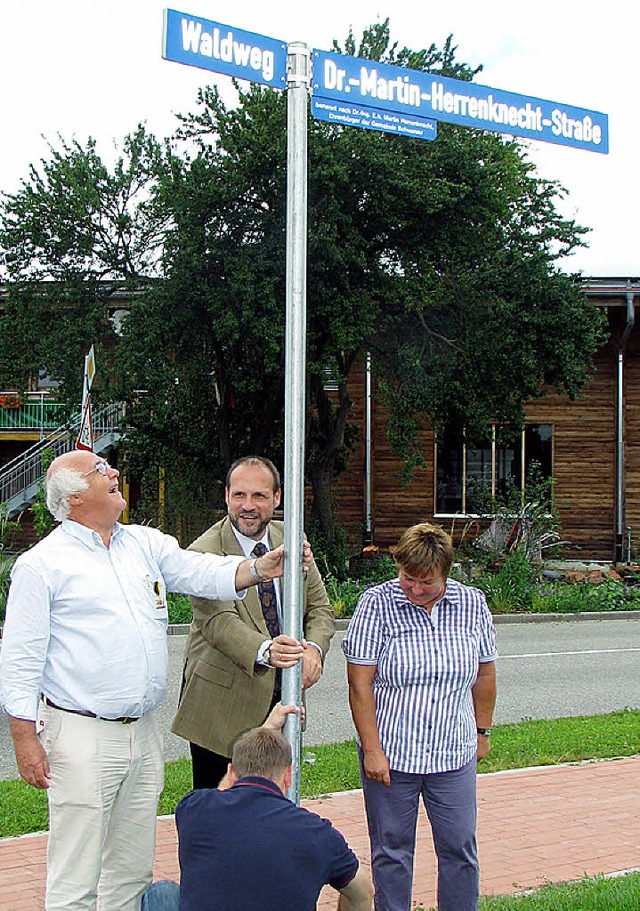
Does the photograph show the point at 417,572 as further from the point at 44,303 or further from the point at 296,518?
the point at 44,303

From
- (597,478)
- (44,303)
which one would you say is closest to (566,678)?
(44,303)

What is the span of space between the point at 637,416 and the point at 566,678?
17062mm

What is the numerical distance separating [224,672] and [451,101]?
2.36m

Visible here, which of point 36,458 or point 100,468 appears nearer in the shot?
point 100,468

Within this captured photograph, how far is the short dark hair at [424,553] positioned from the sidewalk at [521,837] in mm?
1703

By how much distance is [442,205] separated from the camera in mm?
19266

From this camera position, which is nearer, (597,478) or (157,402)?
(157,402)

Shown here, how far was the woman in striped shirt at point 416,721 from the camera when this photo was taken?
404cm

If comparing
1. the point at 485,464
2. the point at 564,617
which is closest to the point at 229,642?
the point at 564,617

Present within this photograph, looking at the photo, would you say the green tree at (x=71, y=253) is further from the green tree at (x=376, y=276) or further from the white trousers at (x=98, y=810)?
the white trousers at (x=98, y=810)

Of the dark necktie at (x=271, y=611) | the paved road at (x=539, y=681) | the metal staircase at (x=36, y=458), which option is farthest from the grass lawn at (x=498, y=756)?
the metal staircase at (x=36, y=458)

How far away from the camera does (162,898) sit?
346 cm

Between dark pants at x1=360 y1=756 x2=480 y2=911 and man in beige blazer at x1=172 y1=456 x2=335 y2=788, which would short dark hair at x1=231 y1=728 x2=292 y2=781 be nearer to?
man in beige blazer at x1=172 y1=456 x2=335 y2=788

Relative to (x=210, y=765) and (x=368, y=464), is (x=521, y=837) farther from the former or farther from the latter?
(x=368, y=464)
